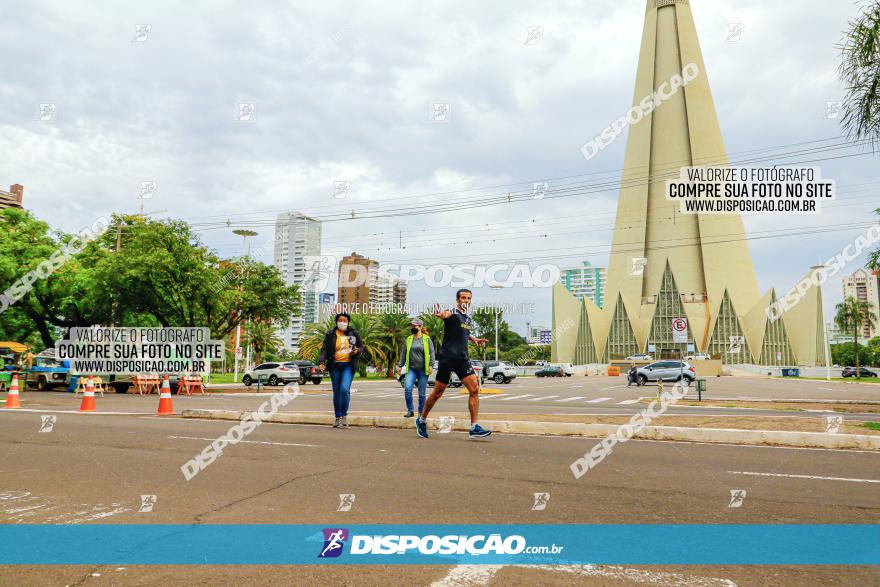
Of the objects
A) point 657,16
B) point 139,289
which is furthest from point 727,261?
point 139,289

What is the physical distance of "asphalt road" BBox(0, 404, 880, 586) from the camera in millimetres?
3439

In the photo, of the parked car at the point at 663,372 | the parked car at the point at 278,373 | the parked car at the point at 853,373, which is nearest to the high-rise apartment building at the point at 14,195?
the parked car at the point at 278,373

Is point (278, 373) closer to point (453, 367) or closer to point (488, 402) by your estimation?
point (488, 402)

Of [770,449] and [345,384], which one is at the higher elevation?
[345,384]

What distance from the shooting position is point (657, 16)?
3487 inches

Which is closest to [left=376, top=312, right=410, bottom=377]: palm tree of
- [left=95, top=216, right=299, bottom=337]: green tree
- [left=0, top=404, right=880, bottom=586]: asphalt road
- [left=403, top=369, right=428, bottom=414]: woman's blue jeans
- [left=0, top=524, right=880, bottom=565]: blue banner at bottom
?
[left=95, top=216, right=299, bottom=337]: green tree

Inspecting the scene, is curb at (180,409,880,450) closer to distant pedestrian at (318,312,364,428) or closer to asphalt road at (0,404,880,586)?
asphalt road at (0,404,880,586)

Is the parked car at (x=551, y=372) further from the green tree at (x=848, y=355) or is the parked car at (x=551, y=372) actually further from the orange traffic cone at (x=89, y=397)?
the green tree at (x=848, y=355)

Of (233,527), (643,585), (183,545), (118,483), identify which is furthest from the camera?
(118,483)

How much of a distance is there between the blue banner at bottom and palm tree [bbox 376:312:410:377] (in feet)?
167

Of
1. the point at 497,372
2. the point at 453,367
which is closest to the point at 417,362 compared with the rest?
the point at 453,367

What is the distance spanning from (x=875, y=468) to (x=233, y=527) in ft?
22.9

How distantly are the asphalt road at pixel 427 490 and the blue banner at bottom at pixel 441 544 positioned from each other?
0.46 ft

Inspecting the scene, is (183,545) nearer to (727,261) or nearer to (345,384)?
(345,384)
